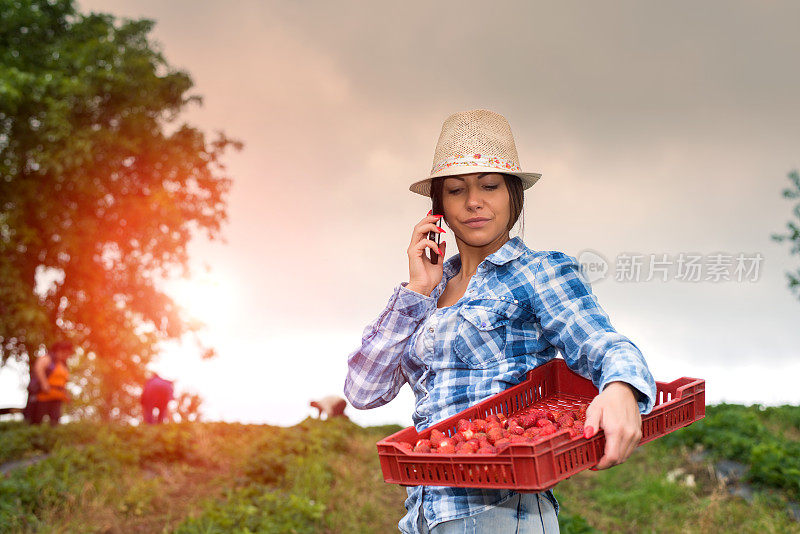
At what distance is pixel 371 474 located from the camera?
9156 mm

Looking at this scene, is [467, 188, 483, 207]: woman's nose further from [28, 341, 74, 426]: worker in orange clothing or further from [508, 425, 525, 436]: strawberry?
[28, 341, 74, 426]: worker in orange clothing

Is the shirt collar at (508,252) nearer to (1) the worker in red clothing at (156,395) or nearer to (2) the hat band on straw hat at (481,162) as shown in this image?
(2) the hat band on straw hat at (481,162)

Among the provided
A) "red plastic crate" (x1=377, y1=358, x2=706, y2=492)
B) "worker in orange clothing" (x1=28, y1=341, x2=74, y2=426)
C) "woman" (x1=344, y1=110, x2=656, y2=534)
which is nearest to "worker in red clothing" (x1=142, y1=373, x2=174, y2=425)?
"worker in orange clothing" (x1=28, y1=341, x2=74, y2=426)

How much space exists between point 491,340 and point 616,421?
2.12ft

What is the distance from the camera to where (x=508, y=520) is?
2.46 m

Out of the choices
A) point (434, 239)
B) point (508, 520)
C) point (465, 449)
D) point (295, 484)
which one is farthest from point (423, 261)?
point (295, 484)

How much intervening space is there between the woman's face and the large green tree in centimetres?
1514

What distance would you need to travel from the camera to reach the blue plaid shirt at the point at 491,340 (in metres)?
2.47

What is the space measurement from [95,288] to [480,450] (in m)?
17.5

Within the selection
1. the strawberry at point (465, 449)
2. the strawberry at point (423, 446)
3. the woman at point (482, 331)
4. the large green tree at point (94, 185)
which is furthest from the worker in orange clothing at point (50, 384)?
the strawberry at point (465, 449)

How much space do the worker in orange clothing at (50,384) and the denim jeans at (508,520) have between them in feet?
47.9

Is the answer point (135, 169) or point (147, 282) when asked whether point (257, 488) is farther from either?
point (135, 169)

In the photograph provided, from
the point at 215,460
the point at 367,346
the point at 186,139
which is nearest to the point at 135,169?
the point at 186,139

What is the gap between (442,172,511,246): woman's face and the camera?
295 centimetres
